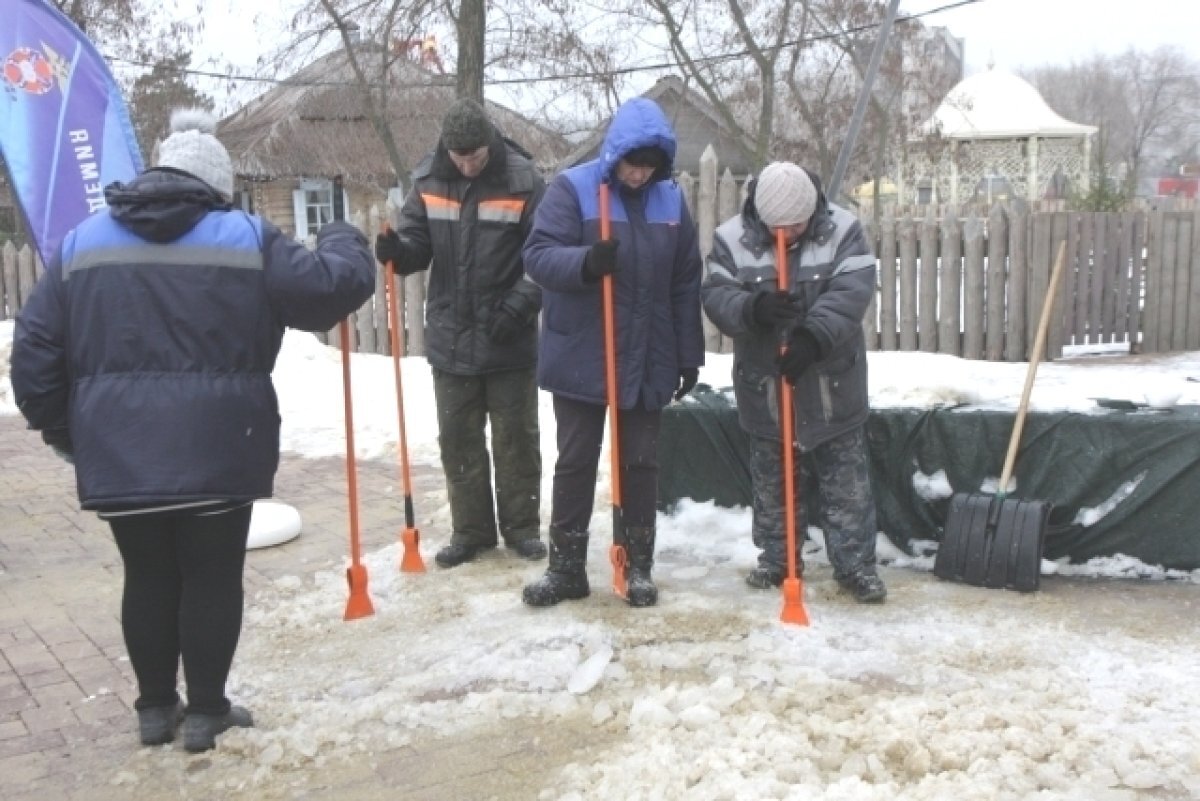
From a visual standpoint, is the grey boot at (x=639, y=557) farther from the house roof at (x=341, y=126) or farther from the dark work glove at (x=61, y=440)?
the house roof at (x=341, y=126)

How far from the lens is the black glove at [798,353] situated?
3.84 metres

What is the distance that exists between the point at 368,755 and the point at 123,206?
1580 mm

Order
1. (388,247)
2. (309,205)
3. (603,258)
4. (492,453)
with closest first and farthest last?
(603,258) < (388,247) < (492,453) < (309,205)

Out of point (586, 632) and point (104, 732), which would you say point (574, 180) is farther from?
point (104, 732)

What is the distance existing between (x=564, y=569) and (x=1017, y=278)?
6537mm

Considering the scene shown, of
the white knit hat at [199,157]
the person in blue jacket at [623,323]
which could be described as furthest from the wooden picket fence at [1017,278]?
the white knit hat at [199,157]

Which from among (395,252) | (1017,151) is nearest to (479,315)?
(395,252)

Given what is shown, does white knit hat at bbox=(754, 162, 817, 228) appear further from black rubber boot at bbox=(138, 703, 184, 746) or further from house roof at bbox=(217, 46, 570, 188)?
house roof at bbox=(217, 46, 570, 188)

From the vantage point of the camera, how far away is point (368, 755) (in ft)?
10.3

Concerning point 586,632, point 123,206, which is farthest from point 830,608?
point 123,206

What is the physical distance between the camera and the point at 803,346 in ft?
12.6

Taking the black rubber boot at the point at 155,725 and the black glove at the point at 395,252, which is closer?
the black rubber boot at the point at 155,725

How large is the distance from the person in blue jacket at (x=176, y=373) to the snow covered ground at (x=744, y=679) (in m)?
0.45

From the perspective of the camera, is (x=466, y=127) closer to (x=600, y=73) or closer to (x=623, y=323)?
(x=623, y=323)
